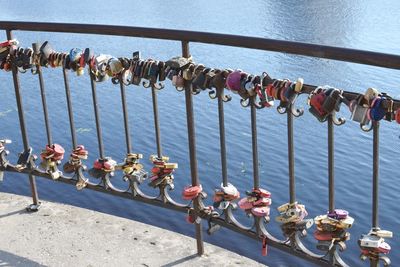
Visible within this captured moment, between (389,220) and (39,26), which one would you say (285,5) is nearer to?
(389,220)

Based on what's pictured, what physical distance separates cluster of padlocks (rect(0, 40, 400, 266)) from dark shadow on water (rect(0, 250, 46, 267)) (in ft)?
1.81

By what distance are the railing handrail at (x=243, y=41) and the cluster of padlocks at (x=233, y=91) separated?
12 centimetres

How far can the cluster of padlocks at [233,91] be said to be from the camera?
2.56m

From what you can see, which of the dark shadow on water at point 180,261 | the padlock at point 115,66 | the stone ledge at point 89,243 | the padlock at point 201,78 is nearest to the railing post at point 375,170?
the padlock at point 201,78

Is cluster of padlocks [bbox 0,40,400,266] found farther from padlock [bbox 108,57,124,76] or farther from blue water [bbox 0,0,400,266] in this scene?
blue water [bbox 0,0,400,266]

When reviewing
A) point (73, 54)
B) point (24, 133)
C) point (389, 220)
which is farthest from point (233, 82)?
point (389, 220)

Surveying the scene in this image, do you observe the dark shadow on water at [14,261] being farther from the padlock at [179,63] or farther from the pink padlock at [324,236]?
the pink padlock at [324,236]

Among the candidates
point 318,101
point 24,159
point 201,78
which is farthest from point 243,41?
point 24,159

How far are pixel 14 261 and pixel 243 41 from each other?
1747 millimetres

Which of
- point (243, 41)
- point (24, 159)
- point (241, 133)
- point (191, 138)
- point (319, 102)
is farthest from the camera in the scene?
point (241, 133)

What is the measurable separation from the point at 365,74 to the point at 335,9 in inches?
410

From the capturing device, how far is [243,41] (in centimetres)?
284

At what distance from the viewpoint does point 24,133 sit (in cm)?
408

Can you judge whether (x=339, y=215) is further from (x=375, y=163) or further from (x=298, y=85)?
(x=298, y=85)
